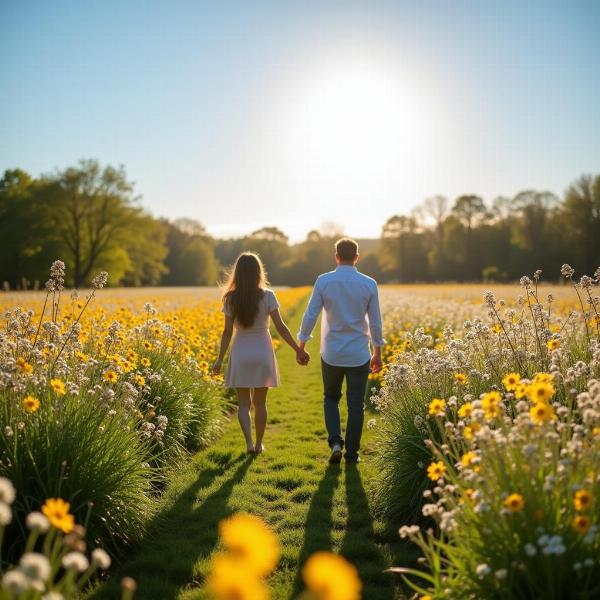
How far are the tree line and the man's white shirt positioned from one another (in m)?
39.1

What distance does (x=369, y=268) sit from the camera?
8925cm

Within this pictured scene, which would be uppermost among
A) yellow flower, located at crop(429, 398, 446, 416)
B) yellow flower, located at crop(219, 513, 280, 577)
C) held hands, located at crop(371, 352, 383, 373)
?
yellow flower, located at crop(219, 513, 280, 577)

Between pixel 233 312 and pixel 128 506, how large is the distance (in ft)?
9.64

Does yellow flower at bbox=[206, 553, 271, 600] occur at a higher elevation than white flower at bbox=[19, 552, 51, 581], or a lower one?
higher

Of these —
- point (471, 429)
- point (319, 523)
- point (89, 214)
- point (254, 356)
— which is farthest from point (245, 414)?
point (89, 214)

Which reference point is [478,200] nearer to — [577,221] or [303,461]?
[577,221]

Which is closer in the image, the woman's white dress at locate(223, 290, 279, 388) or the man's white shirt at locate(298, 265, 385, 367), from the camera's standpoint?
the man's white shirt at locate(298, 265, 385, 367)

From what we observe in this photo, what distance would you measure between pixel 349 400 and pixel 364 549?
230 centimetres

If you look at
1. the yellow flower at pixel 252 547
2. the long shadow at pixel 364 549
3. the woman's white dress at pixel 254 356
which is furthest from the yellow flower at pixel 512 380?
the woman's white dress at pixel 254 356

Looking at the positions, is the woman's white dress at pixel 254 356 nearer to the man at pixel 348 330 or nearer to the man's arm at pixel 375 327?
the man at pixel 348 330

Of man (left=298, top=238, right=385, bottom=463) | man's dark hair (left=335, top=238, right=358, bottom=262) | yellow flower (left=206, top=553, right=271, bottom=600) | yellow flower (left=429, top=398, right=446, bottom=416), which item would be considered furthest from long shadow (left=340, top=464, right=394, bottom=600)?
yellow flower (left=206, top=553, right=271, bottom=600)

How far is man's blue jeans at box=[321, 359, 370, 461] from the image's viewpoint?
667cm

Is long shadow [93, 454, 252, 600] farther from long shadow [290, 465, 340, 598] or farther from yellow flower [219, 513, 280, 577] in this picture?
yellow flower [219, 513, 280, 577]

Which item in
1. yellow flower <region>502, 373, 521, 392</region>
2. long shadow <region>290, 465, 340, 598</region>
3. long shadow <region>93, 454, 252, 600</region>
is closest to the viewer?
yellow flower <region>502, 373, 521, 392</region>
